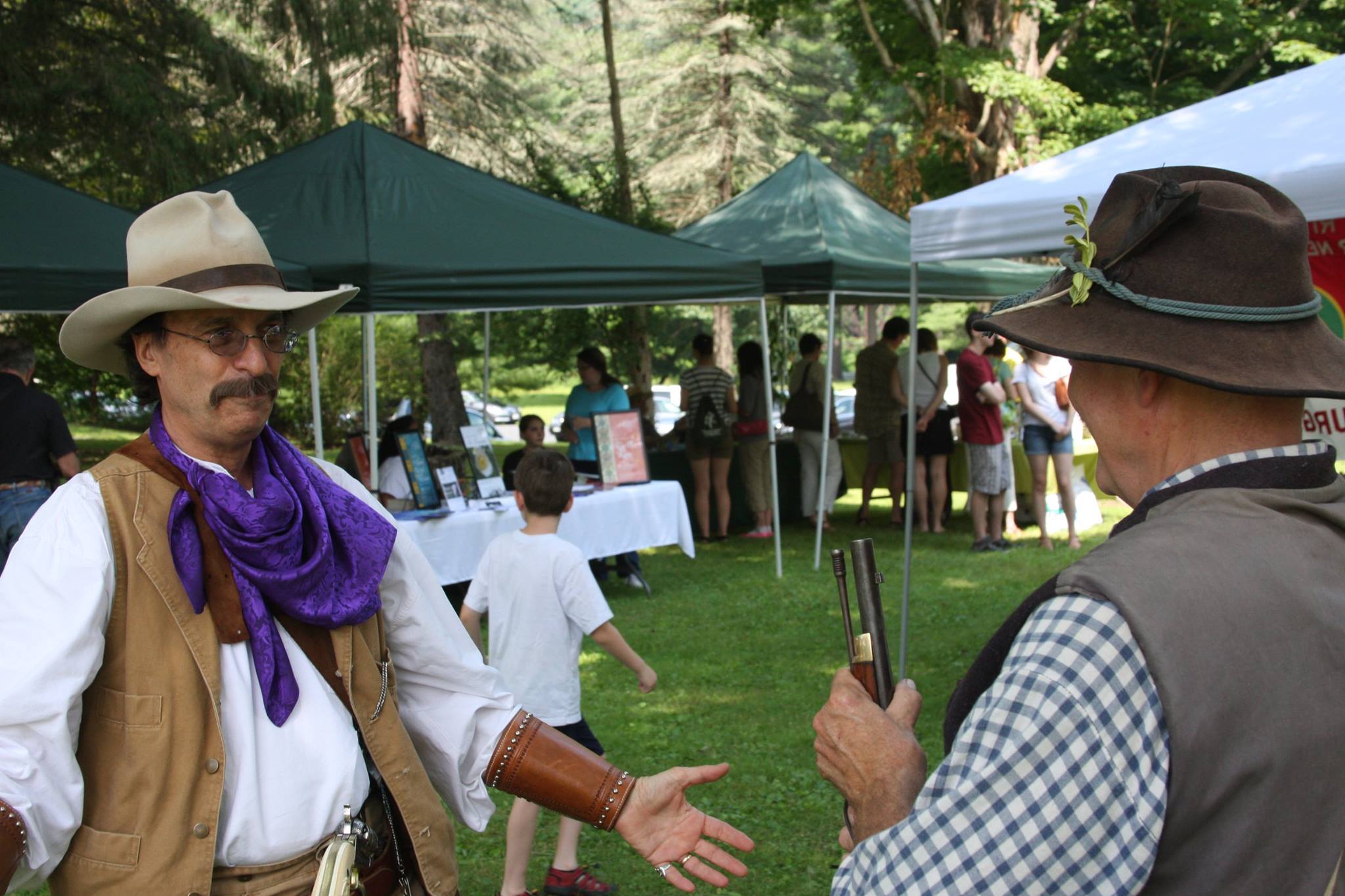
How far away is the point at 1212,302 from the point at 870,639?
2.23 ft

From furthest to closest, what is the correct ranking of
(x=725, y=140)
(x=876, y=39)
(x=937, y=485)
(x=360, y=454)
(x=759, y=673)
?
(x=725, y=140), (x=876, y=39), (x=937, y=485), (x=360, y=454), (x=759, y=673)

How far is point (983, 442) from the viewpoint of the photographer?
1002cm

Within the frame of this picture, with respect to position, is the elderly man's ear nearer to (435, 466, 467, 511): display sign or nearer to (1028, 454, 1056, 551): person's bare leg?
(435, 466, 467, 511): display sign

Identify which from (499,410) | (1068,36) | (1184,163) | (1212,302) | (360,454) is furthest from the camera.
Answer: (499,410)

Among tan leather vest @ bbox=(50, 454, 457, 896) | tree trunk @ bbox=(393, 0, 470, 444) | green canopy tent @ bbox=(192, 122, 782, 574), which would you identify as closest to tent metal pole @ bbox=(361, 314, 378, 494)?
green canopy tent @ bbox=(192, 122, 782, 574)

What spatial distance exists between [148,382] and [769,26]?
58.1 ft

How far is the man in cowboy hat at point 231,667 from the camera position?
173 centimetres

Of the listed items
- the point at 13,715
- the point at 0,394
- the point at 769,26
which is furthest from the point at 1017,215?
the point at 769,26

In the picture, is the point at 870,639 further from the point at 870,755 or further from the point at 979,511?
the point at 979,511

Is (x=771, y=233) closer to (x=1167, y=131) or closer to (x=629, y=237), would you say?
(x=629, y=237)

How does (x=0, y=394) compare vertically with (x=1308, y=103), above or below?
below

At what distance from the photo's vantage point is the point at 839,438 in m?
13.1

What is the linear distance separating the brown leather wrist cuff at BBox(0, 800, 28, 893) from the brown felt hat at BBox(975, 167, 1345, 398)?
4.87ft

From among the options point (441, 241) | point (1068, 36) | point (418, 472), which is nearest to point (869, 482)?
point (418, 472)
